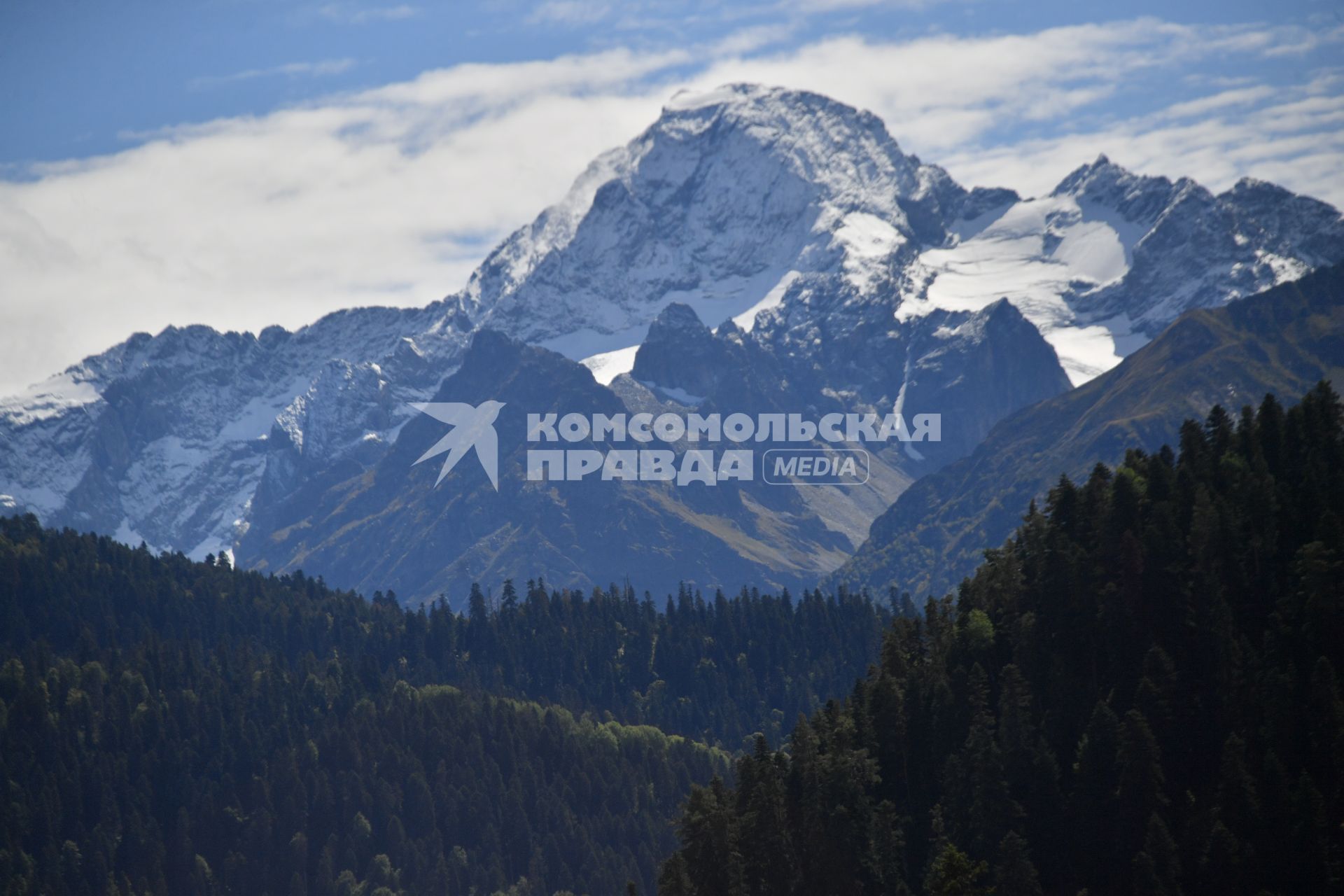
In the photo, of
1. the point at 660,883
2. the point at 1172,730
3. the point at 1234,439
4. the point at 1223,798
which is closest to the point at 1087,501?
the point at 1234,439

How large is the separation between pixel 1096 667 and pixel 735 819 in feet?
114

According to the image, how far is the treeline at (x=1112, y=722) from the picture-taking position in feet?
432

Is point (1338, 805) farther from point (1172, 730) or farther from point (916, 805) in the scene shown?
point (916, 805)

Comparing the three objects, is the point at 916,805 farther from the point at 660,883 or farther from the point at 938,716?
the point at 660,883

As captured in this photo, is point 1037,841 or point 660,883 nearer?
point 1037,841

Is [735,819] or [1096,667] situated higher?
[1096,667]

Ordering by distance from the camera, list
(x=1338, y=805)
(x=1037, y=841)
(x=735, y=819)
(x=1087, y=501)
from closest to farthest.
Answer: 1. (x=1338, y=805)
2. (x=1037, y=841)
3. (x=735, y=819)
4. (x=1087, y=501)

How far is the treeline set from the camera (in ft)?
432

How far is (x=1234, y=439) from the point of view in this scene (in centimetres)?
17238

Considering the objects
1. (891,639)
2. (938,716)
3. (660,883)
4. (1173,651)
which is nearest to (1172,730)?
(1173,651)

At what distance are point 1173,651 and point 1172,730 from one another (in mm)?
9516

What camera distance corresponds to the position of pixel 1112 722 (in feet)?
462

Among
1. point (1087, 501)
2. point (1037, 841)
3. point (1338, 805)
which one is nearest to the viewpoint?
point (1338, 805)

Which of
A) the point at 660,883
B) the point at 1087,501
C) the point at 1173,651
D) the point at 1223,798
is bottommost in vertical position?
the point at 660,883
